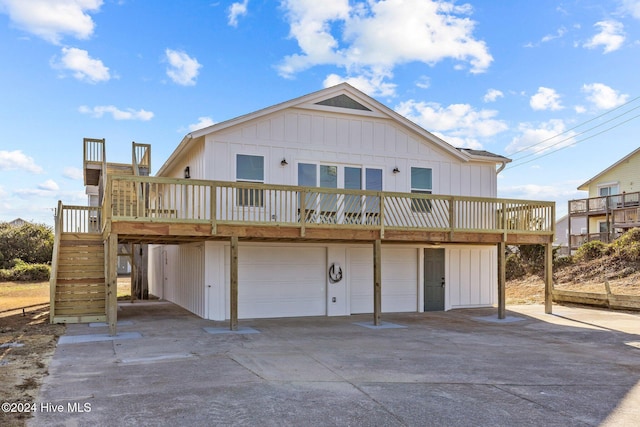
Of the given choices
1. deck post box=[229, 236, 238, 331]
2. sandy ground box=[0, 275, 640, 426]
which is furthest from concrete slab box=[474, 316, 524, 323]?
deck post box=[229, 236, 238, 331]

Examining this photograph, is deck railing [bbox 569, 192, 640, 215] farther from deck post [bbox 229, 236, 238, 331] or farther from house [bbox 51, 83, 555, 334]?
deck post [bbox 229, 236, 238, 331]

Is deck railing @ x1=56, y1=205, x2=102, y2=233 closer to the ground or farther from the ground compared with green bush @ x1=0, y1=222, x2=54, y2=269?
farther from the ground

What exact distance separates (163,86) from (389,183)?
983 centimetres

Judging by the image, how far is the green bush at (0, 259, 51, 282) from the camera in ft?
88.3

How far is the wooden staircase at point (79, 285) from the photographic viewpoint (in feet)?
42.9

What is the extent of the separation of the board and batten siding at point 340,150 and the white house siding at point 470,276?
6.50 feet

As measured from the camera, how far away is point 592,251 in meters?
23.2

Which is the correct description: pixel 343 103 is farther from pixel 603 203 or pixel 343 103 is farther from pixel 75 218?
pixel 603 203

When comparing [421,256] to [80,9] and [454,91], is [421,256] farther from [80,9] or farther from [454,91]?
[80,9]

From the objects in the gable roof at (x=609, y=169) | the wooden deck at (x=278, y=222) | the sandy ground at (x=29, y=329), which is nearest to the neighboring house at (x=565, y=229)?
the gable roof at (x=609, y=169)

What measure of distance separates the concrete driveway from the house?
1963mm

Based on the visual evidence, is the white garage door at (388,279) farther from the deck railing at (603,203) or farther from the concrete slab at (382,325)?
the deck railing at (603,203)

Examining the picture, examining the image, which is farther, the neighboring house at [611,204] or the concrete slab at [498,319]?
the neighboring house at [611,204]

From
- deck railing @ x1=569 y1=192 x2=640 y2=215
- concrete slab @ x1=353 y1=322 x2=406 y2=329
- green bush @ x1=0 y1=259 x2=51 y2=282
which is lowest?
green bush @ x1=0 y1=259 x2=51 y2=282
